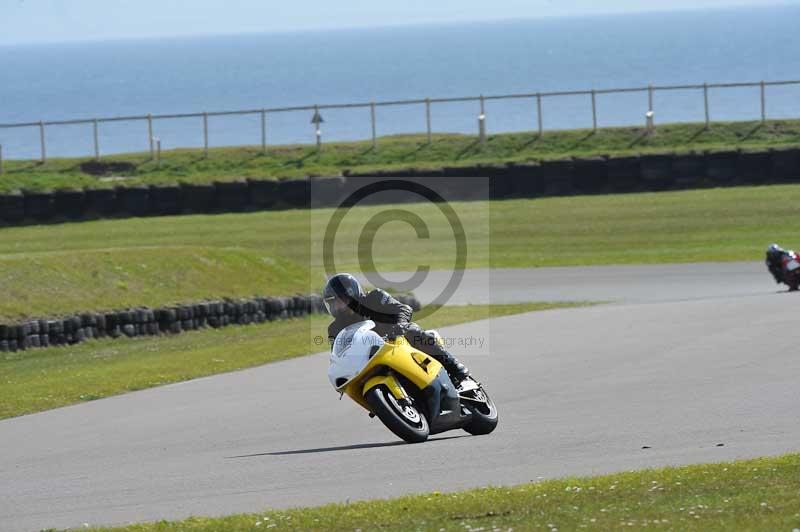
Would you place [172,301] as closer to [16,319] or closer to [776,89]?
[16,319]

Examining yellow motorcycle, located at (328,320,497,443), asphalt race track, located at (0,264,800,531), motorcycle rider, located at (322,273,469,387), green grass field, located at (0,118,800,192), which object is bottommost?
asphalt race track, located at (0,264,800,531)

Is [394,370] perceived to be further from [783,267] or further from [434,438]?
[783,267]

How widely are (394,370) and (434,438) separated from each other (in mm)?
877

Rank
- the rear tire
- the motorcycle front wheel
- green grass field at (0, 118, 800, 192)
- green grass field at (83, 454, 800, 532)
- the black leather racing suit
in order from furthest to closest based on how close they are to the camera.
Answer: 1. green grass field at (0, 118, 800, 192)
2. the rear tire
3. the black leather racing suit
4. the motorcycle front wheel
5. green grass field at (83, 454, 800, 532)

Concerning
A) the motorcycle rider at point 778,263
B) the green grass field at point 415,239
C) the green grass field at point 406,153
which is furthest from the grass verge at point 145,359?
the green grass field at point 406,153

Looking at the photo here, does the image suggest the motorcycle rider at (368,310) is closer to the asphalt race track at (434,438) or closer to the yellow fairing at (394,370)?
the yellow fairing at (394,370)

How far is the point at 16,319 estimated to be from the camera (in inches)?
697

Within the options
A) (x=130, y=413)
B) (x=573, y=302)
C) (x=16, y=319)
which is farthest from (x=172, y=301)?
(x=130, y=413)

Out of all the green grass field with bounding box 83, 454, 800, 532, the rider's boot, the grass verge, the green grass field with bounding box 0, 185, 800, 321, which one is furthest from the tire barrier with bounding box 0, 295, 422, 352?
the green grass field with bounding box 83, 454, 800, 532

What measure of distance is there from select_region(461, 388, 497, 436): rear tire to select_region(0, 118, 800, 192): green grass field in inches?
1040

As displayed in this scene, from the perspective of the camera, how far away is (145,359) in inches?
666

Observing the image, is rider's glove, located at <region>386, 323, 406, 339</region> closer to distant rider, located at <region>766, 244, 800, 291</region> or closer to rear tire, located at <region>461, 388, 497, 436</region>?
rear tire, located at <region>461, 388, 497, 436</region>

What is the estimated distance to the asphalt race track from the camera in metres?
8.55

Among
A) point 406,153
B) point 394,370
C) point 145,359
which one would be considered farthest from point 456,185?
point 394,370
